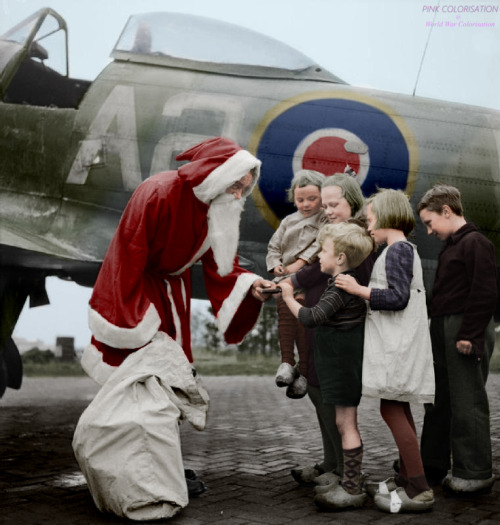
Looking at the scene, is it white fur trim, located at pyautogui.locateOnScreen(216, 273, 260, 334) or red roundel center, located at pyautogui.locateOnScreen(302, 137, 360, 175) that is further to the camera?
red roundel center, located at pyautogui.locateOnScreen(302, 137, 360, 175)

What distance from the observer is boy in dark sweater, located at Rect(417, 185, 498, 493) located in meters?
2.83

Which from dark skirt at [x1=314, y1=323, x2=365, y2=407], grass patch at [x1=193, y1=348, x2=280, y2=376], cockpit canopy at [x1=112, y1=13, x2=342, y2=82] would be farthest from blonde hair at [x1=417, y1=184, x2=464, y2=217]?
grass patch at [x1=193, y1=348, x2=280, y2=376]

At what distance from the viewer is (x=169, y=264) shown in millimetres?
2959

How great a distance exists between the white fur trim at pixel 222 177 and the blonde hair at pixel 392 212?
616mm

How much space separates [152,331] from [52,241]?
202cm

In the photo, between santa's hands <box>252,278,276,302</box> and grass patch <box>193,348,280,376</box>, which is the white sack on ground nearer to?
santa's hands <box>252,278,276,302</box>

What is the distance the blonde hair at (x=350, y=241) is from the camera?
2762 mm

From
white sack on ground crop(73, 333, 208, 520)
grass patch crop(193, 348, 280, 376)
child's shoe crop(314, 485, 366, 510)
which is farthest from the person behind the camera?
grass patch crop(193, 348, 280, 376)

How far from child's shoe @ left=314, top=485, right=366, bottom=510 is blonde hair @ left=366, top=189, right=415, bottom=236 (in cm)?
116

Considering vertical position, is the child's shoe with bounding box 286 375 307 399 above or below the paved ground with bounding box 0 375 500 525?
above

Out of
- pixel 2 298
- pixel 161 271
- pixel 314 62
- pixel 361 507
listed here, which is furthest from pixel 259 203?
pixel 361 507

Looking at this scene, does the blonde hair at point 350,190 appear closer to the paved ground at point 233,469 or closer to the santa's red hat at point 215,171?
the santa's red hat at point 215,171

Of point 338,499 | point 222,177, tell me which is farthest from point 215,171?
point 338,499

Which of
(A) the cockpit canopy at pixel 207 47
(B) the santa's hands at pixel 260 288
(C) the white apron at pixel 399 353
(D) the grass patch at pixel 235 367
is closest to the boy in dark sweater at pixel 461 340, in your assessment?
(C) the white apron at pixel 399 353
